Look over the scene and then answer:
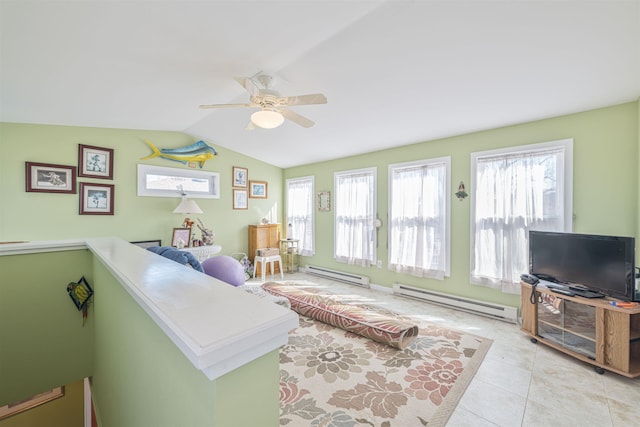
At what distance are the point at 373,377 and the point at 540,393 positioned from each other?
1.16 meters

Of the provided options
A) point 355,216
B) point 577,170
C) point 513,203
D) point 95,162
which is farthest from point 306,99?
point 95,162

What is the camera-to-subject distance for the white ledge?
51cm

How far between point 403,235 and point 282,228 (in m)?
2.89

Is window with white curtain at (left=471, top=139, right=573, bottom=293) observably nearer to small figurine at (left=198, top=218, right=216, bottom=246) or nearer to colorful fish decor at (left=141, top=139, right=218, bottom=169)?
small figurine at (left=198, top=218, right=216, bottom=246)

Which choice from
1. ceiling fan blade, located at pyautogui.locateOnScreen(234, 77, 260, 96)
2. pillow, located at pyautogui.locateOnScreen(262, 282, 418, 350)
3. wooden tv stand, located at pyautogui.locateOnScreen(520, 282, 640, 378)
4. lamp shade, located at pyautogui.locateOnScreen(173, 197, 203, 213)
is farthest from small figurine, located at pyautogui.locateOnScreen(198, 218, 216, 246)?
wooden tv stand, located at pyautogui.locateOnScreen(520, 282, 640, 378)

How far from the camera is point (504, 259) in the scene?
3.00 m

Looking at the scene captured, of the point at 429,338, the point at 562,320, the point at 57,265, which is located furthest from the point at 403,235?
the point at 57,265

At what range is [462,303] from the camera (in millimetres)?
3307

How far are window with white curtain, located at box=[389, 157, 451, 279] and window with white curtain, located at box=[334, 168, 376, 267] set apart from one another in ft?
1.21

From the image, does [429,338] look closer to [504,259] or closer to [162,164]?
[504,259]

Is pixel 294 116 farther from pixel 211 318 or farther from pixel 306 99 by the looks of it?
pixel 211 318

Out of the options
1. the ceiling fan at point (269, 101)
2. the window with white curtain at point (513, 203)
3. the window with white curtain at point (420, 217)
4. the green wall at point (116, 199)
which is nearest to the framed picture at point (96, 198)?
the green wall at point (116, 199)

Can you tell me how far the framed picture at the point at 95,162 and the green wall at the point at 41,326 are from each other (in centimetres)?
A: 201

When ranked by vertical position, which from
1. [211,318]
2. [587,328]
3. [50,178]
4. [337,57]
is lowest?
[587,328]
